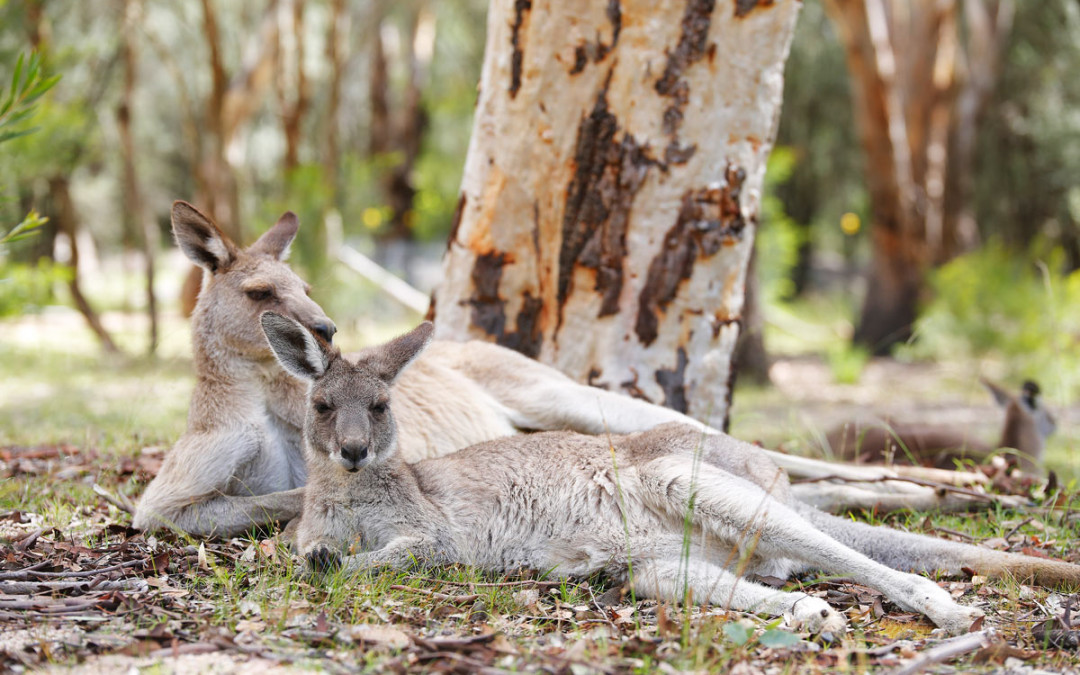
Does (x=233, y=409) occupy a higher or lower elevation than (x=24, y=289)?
lower

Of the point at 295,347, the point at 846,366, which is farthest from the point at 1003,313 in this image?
the point at 295,347

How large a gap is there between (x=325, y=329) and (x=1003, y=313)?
9.13 m

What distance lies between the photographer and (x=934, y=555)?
3.19 m

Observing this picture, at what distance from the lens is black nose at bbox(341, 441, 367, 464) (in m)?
2.87

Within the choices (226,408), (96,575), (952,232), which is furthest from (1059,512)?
(952,232)

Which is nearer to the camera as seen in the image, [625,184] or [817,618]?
[817,618]

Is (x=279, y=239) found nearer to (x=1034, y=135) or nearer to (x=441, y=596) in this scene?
(x=441, y=596)

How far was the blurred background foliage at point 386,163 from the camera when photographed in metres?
9.90

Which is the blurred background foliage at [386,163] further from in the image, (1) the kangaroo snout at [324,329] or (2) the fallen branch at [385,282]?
(1) the kangaroo snout at [324,329]

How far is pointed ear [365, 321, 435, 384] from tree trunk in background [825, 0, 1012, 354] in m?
9.04

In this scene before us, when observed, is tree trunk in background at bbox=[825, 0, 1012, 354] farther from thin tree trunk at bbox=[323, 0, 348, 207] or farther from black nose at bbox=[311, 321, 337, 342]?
black nose at bbox=[311, 321, 337, 342]

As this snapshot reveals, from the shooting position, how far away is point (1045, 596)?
2971 millimetres

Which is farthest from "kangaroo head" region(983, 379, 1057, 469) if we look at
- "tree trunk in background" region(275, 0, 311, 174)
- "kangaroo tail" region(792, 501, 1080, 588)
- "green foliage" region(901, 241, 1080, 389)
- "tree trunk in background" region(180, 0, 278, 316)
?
"tree trunk in background" region(275, 0, 311, 174)

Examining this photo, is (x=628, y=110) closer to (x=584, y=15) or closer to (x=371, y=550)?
(x=584, y=15)
